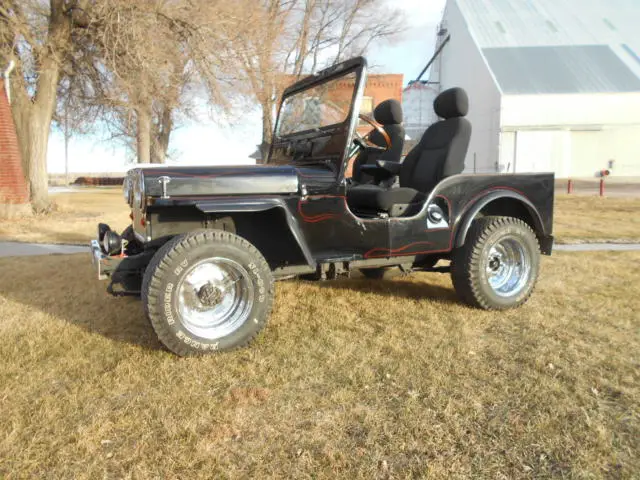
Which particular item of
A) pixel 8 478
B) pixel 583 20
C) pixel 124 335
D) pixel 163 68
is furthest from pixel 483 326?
pixel 583 20

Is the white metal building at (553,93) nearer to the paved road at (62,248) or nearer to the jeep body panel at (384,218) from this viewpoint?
the paved road at (62,248)

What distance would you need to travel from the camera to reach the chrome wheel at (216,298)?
3217 mm

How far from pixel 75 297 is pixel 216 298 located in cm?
219

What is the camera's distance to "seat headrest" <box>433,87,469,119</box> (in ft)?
14.2

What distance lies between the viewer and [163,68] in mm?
10836

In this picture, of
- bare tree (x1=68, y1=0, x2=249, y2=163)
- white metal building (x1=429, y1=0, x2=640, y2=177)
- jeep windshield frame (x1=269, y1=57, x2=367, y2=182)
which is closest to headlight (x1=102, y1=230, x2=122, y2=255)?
jeep windshield frame (x1=269, y1=57, x2=367, y2=182)

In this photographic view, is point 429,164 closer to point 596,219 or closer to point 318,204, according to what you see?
point 318,204

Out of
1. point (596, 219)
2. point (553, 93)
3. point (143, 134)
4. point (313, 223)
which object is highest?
point (553, 93)

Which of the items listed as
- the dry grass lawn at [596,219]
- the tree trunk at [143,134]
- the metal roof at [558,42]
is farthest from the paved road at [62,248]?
the metal roof at [558,42]

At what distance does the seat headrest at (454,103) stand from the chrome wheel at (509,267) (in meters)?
1.20

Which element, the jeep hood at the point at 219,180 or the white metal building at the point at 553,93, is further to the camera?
the white metal building at the point at 553,93

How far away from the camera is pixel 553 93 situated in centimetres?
2745

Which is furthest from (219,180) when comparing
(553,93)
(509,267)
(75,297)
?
(553,93)

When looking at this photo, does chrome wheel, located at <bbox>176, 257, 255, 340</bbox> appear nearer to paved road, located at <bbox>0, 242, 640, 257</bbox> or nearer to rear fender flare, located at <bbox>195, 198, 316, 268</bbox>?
rear fender flare, located at <bbox>195, 198, 316, 268</bbox>
